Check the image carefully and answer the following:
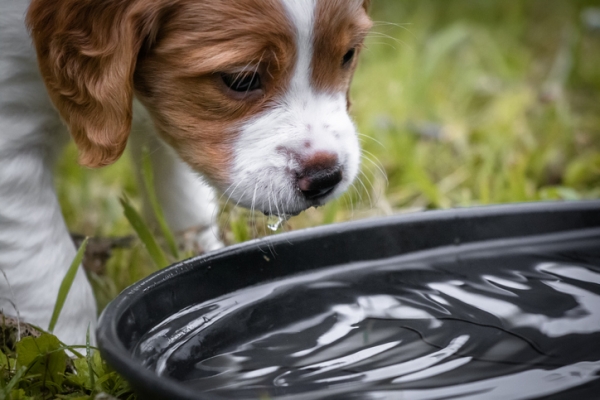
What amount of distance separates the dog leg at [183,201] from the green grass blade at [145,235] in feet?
1.46

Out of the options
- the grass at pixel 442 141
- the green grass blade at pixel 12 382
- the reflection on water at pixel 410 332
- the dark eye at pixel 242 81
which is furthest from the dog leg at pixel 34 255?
the dark eye at pixel 242 81

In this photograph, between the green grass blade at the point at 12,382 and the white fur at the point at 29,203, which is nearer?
the green grass blade at the point at 12,382

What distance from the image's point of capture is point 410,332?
6.75 ft

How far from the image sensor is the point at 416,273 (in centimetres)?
239

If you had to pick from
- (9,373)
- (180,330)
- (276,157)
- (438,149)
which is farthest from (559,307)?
(438,149)

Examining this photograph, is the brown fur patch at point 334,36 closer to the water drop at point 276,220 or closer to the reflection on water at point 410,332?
the water drop at point 276,220

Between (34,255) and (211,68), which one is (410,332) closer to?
(211,68)

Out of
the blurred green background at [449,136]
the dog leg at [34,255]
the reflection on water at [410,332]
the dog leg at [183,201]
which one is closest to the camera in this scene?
the reflection on water at [410,332]

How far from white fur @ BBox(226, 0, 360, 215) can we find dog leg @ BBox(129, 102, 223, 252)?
0.83 m

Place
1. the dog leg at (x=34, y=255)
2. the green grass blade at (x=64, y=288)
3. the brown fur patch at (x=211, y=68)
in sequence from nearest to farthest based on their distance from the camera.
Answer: the brown fur patch at (x=211, y=68), the green grass blade at (x=64, y=288), the dog leg at (x=34, y=255)

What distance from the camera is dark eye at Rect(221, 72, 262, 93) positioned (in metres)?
2.25

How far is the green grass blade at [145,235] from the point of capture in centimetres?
257

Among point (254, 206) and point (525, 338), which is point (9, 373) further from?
point (525, 338)

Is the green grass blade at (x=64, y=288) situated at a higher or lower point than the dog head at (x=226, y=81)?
lower
